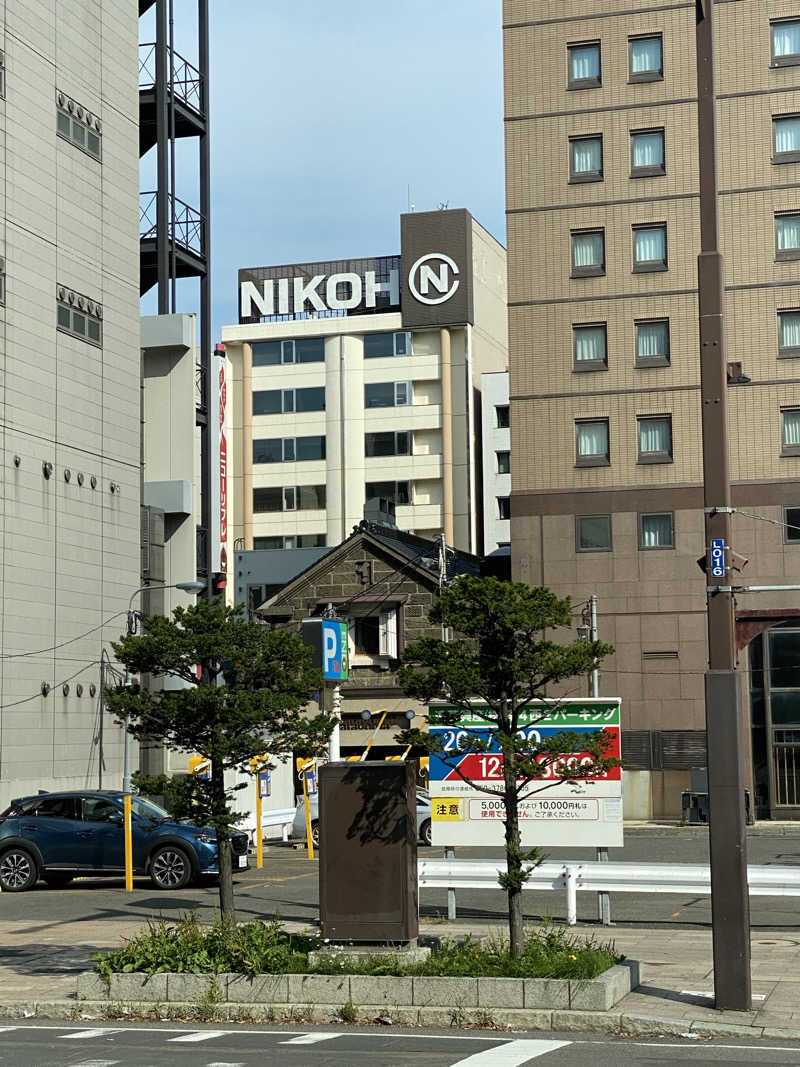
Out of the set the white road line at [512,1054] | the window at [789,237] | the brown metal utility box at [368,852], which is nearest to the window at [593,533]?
the window at [789,237]

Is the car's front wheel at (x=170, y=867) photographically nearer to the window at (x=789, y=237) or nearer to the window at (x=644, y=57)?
the window at (x=789, y=237)

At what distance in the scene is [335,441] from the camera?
8406 centimetres

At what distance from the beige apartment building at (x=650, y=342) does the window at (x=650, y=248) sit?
0.07m

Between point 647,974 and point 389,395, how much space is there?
70.3 meters

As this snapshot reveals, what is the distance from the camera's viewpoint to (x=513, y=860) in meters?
14.2

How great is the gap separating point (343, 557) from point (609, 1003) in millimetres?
47679

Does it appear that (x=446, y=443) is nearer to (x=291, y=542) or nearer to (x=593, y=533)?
(x=291, y=542)

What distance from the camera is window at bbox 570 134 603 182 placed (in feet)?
169

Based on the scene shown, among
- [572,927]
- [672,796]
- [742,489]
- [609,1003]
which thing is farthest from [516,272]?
[609,1003]

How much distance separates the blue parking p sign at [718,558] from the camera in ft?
43.8

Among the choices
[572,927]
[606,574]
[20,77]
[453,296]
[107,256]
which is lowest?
[572,927]

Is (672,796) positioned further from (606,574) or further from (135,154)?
(135,154)

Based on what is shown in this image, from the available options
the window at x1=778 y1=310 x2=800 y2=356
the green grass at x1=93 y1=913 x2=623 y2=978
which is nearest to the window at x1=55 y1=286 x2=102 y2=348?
the window at x1=778 y1=310 x2=800 y2=356

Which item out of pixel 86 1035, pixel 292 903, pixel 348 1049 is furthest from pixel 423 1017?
pixel 292 903
